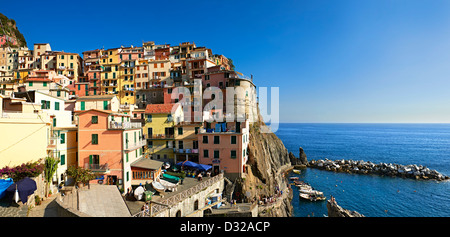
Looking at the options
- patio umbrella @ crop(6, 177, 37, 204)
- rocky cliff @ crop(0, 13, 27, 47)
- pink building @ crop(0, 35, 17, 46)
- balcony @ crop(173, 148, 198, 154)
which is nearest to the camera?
patio umbrella @ crop(6, 177, 37, 204)

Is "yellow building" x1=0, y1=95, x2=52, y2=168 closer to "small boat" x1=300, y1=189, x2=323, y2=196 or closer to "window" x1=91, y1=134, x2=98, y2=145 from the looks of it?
"window" x1=91, y1=134, x2=98, y2=145

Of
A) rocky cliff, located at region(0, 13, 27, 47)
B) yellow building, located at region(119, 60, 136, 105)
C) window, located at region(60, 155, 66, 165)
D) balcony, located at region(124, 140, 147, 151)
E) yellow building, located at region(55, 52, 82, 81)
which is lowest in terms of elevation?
window, located at region(60, 155, 66, 165)

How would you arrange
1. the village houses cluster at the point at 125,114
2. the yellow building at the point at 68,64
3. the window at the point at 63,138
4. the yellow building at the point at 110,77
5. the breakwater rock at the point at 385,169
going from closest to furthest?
the village houses cluster at the point at 125,114, the window at the point at 63,138, the yellow building at the point at 110,77, the breakwater rock at the point at 385,169, the yellow building at the point at 68,64

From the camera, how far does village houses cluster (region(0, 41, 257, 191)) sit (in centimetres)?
2123

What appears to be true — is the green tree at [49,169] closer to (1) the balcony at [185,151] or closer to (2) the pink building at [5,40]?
(1) the balcony at [185,151]

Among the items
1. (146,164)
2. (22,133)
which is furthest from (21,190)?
(146,164)

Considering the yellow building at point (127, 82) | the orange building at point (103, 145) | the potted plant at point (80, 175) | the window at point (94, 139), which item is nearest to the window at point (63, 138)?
the orange building at point (103, 145)

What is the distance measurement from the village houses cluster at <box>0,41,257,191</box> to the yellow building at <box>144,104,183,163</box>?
17cm

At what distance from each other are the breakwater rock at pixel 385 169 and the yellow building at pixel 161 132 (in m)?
48.6

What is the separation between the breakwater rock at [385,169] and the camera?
53.4 metres

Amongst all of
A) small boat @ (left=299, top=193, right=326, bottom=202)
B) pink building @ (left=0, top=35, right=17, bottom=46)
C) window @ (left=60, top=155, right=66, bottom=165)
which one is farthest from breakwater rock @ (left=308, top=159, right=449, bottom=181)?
pink building @ (left=0, top=35, right=17, bottom=46)

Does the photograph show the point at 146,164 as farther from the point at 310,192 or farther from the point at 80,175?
the point at 310,192

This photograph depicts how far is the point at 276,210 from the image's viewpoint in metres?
30.8

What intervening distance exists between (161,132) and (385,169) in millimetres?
60495
